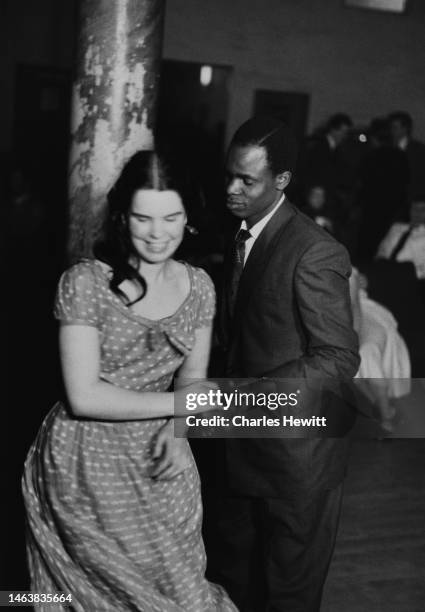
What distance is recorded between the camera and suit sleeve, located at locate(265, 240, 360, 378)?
1.97 meters

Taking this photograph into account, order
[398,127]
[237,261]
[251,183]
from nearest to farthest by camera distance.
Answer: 1. [251,183]
2. [237,261]
3. [398,127]

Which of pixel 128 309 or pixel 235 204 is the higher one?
pixel 235 204

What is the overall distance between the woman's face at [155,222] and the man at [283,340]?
1.37 feet

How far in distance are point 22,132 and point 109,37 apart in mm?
7058

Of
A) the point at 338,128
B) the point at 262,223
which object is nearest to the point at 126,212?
the point at 262,223

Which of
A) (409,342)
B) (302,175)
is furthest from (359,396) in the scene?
(302,175)

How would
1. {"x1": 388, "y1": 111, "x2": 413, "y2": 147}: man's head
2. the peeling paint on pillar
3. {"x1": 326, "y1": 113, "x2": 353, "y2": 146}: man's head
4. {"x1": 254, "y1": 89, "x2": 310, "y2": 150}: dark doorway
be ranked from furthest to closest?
{"x1": 254, "y1": 89, "x2": 310, "y2": 150}: dark doorway, {"x1": 326, "y1": 113, "x2": 353, "y2": 146}: man's head, {"x1": 388, "y1": 111, "x2": 413, "y2": 147}: man's head, the peeling paint on pillar

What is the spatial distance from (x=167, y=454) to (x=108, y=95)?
1.05 m

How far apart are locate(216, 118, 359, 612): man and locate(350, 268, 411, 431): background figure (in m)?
2.21

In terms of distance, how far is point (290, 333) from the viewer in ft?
6.74

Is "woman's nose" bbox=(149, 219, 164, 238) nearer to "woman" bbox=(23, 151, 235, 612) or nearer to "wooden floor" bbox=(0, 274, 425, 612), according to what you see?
"woman" bbox=(23, 151, 235, 612)

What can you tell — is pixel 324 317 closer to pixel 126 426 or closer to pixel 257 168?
pixel 257 168

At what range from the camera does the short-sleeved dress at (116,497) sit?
1.78m

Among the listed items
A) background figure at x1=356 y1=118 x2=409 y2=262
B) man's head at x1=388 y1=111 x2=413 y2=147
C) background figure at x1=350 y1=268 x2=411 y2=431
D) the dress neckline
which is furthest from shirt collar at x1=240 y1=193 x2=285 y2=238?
man's head at x1=388 y1=111 x2=413 y2=147
